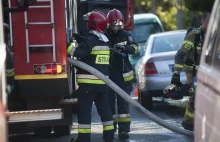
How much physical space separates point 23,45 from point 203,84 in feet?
10.2

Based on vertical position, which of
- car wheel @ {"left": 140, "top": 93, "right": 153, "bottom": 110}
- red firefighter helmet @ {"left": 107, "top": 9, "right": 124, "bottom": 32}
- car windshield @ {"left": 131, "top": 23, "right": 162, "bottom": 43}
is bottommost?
car wheel @ {"left": 140, "top": 93, "right": 153, "bottom": 110}

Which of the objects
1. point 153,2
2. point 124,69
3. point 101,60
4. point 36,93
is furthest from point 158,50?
point 153,2

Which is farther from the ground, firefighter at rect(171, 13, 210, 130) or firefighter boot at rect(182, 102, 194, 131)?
firefighter at rect(171, 13, 210, 130)

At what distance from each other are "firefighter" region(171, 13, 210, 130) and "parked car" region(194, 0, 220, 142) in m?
4.19

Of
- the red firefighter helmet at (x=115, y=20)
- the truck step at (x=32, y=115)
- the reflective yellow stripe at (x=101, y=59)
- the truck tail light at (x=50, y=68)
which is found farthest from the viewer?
the red firefighter helmet at (x=115, y=20)

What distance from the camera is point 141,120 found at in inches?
507

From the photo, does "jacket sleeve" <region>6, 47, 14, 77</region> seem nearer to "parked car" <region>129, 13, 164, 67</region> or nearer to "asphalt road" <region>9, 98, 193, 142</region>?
"asphalt road" <region>9, 98, 193, 142</region>

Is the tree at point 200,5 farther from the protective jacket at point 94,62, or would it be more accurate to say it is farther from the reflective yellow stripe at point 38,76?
the reflective yellow stripe at point 38,76

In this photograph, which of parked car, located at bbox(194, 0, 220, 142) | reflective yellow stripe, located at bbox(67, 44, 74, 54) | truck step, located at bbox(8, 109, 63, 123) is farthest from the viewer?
reflective yellow stripe, located at bbox(67, 44, 74, 54)

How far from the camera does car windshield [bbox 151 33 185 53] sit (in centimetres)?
1436

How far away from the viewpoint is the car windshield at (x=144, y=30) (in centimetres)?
2386

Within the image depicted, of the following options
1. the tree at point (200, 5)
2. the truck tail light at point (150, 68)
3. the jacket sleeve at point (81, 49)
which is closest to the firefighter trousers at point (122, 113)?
the jacket sleeve at point (81, 49)

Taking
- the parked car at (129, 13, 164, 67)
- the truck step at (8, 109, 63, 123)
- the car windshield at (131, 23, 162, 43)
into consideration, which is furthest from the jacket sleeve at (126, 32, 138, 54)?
the parked car at (129, 13, 164, 67)

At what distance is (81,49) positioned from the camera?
891 cm
